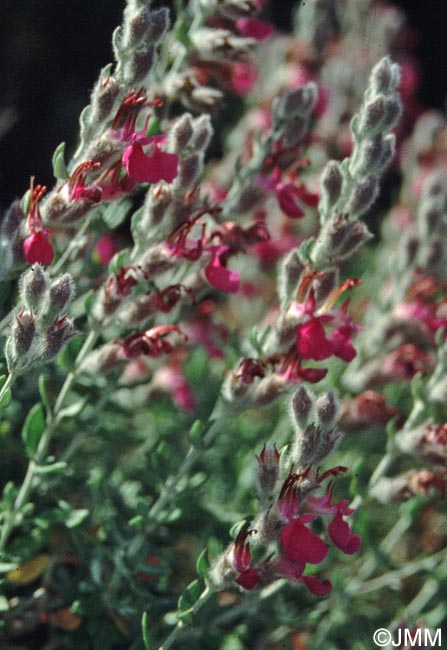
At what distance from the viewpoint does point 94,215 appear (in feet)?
7.25

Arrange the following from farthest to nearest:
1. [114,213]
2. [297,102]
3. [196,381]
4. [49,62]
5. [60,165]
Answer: [49,62] → [196,381] → [297,102] → [114,213] → [60,165]

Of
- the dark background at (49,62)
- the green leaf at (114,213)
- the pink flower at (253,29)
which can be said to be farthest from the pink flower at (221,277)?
the dark background at (49,62)

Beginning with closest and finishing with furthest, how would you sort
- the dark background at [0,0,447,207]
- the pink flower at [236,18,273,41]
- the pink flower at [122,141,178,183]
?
the pink flower at [122,141,178,183] → the pink flower at [236,18,273,41] → the dark background at [0,0,447,207]

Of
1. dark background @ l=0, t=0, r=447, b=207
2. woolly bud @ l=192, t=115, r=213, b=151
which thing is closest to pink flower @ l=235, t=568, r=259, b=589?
woolly bud @ l=192, t=115, r=213, b=151

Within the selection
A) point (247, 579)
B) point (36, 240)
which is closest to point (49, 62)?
point (36, 240)

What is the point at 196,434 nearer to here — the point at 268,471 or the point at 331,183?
the point at 268,471

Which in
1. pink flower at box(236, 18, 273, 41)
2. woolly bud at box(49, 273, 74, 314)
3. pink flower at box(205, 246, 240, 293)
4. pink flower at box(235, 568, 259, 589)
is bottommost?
pink flower at box(235, 568, 259, 589)

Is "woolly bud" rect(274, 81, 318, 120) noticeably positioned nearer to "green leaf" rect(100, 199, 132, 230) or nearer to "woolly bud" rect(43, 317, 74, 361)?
"green leaf" rect(100, 199, 132, 230)

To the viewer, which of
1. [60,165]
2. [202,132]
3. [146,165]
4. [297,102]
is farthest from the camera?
[297,102]

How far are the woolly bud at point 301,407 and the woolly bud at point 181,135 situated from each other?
67 centimetres

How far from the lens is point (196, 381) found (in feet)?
10.5

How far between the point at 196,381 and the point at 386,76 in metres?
1.49

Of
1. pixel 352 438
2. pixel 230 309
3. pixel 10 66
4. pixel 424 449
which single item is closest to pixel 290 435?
pixel 352 438

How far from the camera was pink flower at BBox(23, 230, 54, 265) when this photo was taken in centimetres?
180
